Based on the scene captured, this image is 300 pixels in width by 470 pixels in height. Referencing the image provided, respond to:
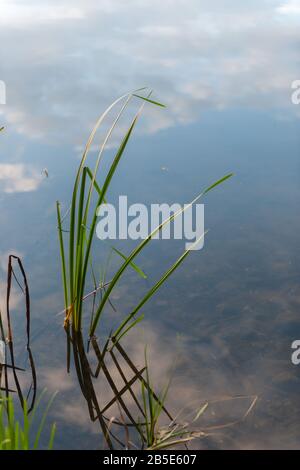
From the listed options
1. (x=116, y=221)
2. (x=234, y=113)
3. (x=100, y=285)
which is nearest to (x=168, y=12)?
(x=234, y=113)

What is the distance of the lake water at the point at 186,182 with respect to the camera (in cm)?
207

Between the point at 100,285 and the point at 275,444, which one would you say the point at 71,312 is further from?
the point at 275,444

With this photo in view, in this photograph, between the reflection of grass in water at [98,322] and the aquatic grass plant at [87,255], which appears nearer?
the reflection of grass in water at [98,322]

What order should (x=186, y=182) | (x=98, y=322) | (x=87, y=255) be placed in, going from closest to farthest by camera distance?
(x=87, y=255) → (x=98, y=322) → (x=186, y=182)

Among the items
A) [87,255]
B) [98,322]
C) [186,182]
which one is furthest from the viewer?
[186,182]

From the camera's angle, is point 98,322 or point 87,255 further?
point 98,322

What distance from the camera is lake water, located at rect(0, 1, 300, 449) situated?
2071 millimetres

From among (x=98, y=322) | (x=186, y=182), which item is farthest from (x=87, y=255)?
(x=186, y=182)

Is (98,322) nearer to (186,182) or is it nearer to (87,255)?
(87,255)

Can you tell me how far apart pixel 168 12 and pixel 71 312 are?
359cm

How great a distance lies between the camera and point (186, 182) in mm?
3121

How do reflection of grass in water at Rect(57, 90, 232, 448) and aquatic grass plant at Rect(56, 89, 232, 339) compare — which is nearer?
reflection of grass in water at Rect(57, 90, 232, 448)

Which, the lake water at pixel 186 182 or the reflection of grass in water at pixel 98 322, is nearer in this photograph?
the reflection of grass in water at pixel 98 322
